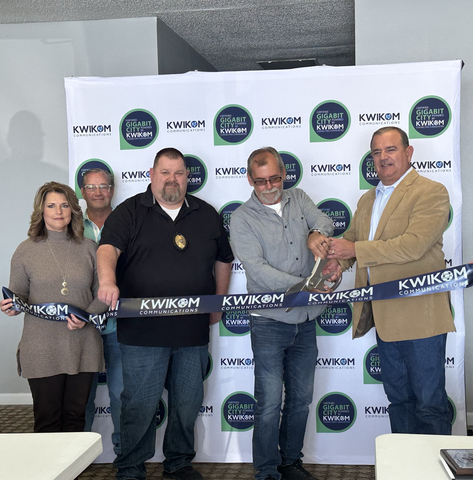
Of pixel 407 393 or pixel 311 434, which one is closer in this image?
pixel 407 393

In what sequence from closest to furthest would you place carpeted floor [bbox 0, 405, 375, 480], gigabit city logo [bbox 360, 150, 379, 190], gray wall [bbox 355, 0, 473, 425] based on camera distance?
carpeted floor [bbox 0, 405, 375, 480] → gigabit city logo [bbox 360, 150, 379, 190] → gray wall [bbox 355, 0, 473, 425]

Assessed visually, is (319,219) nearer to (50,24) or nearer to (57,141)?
(57,141)

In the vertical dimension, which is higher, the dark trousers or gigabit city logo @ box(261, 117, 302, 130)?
gigabit city logo @ box(261, 117, 302, 130)

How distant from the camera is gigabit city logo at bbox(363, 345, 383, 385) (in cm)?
353

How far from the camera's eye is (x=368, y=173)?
350 centimetres

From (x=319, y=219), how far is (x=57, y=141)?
293cm

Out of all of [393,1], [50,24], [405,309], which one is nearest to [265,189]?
[405,309]

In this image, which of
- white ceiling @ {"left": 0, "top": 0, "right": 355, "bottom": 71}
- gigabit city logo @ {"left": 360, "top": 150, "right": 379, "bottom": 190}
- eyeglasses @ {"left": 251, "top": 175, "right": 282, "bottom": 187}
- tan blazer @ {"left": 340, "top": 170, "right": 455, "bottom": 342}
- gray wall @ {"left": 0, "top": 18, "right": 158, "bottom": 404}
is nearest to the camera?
tan blazer @ {"left": 340, "top": 170, "right": 455, "bottom": 342}

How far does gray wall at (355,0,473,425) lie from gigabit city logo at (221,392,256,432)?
1.85 meters

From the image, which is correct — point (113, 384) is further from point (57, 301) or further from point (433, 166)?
point (433, 166)

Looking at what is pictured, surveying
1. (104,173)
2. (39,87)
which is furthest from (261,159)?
(39,87)

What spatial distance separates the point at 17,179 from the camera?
502 centimetres

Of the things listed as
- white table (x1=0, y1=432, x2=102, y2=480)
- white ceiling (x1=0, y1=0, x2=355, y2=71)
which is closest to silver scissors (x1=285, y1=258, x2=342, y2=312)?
white table (x1=0, y1=432, x2=102, y2=480)

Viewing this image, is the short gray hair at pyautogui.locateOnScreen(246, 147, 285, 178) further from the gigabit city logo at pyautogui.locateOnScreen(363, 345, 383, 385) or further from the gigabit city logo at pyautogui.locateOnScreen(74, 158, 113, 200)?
the gigabit city logo at pyautogui.locateOnScreen(363, 345, 383, 385)
